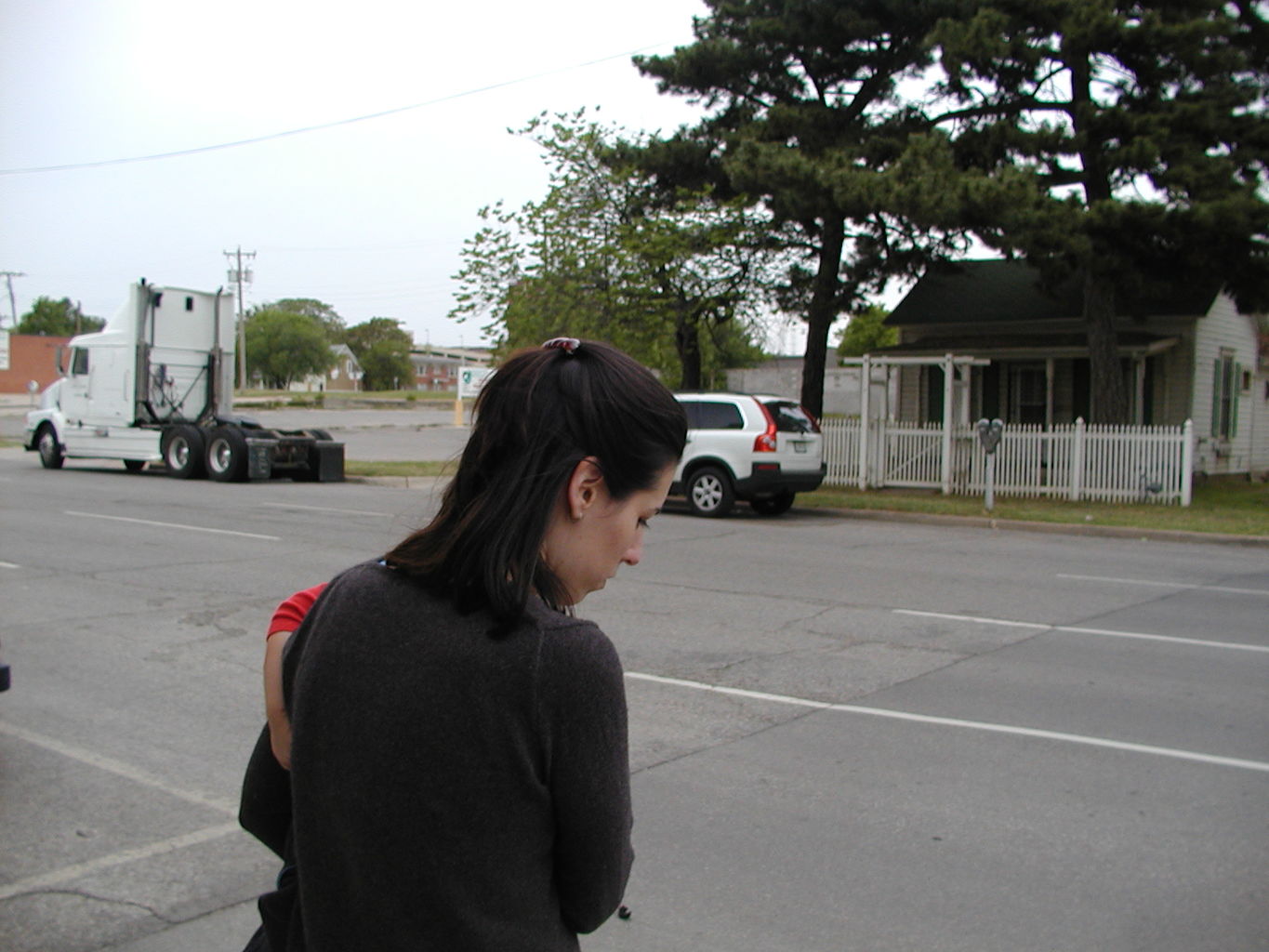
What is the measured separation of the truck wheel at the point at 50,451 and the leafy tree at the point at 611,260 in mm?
8547

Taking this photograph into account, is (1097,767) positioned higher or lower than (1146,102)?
lower

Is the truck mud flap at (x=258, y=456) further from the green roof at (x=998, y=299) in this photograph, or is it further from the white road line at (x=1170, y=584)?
the white road line at (x=1170, y=584)

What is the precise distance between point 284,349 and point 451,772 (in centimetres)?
11871

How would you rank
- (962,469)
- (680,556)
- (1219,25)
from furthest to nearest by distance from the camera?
(962,469)
(1219,25)
(680,556)

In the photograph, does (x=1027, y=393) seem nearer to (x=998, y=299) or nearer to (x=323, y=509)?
(x=998, y=299)

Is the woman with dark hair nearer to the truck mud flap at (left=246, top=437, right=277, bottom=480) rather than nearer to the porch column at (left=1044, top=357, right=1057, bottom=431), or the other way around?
the truck mud flap at (left=246, top=437, right=277, bottom=480)

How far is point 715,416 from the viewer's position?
17.9 meters

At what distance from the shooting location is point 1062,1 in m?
19.1

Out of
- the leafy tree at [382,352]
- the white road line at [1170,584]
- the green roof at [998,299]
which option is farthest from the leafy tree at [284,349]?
the white road line at [1170,584]

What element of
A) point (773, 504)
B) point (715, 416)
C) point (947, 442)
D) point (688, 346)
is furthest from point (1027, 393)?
point (715, 416)

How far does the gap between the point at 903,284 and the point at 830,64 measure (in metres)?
4.70

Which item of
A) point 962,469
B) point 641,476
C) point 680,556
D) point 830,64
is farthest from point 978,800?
point 830,64

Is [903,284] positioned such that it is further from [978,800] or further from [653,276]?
[978,800]

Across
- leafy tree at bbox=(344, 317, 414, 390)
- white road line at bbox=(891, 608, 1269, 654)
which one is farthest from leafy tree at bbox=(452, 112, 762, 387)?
leafy tree at bbox=(344, 317, 414, 390)
